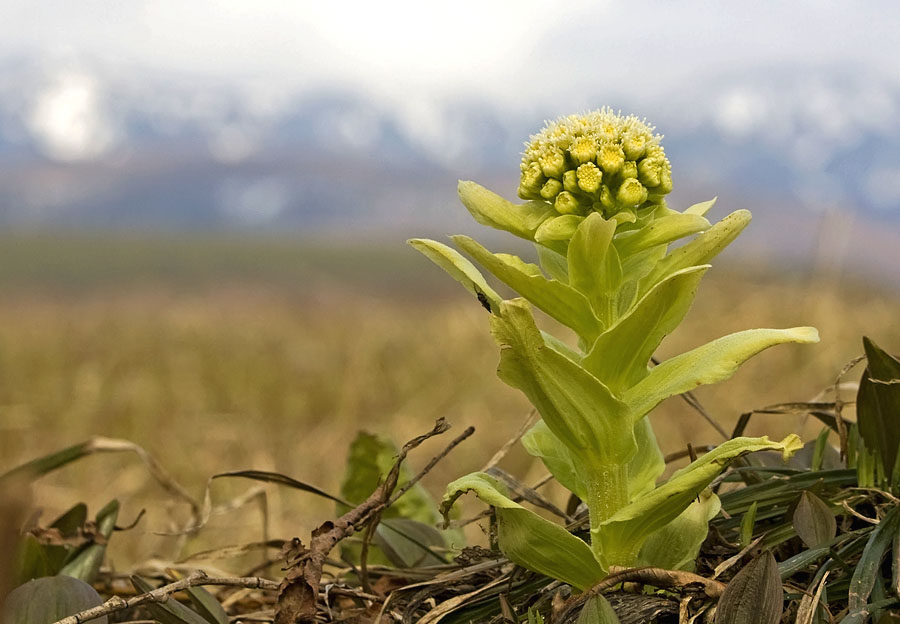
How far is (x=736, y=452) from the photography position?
1129 mm

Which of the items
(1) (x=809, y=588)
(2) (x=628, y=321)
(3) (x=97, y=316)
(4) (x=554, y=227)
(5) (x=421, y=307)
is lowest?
(1) (x=809, y=588)

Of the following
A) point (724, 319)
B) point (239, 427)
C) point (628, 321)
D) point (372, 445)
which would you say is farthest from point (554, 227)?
point (724, 319)

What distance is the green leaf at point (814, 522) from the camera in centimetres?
127

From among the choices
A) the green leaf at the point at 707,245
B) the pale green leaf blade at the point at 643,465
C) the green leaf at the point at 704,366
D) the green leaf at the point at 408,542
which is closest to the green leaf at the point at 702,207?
the green leaf at the point at 707,245

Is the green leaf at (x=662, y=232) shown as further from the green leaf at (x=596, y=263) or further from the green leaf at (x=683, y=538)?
the green leaf at (x=683, y=538)

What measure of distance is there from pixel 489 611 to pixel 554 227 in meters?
0.57

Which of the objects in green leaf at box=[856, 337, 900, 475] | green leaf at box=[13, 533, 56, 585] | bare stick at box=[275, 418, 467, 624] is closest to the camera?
bare stick at box=[275, 418, 467, 624]

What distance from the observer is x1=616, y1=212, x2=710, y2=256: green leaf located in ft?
3.88

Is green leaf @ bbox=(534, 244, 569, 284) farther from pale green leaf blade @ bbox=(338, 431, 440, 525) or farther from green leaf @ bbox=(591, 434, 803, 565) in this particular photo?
pale green leaf blade @ bbox=(338, 431, 440, 525)

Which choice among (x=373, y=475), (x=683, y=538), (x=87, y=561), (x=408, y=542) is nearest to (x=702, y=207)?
(x=683, y=538)

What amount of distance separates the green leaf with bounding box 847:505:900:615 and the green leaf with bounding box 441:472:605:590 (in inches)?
12.4

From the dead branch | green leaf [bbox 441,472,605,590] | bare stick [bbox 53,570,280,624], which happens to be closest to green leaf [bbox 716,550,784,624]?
the dead branch

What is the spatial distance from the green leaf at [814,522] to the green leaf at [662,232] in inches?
16.1

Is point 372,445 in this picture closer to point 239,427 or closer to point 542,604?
point 542,604
